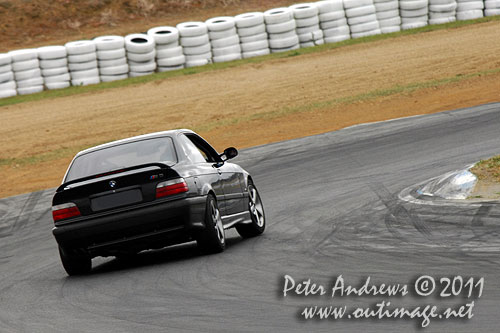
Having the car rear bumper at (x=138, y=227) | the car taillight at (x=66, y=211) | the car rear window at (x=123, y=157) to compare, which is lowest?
the car rear bumper at (x=138, y=227)

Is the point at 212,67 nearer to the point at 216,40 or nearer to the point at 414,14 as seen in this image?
the point at 216,40

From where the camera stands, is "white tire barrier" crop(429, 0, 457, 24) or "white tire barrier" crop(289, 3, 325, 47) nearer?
"white tire barrier" crop(289, 3, 325, 47)

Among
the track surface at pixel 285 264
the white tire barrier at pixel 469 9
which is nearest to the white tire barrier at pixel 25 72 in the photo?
the white tire barrier at pixel 469 9

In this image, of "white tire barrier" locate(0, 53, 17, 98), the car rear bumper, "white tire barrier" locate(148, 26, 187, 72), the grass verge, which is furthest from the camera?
"white tire barrier" locate(148, 26, 187, 72)

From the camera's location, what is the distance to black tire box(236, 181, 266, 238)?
35.9ft

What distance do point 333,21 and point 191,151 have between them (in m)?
23.4

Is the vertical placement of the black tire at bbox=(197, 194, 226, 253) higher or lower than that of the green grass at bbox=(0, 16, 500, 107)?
higher

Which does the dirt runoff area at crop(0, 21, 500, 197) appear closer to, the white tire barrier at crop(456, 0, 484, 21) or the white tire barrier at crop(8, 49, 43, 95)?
the white tire barrier at crop(8, 49, 43, 95)

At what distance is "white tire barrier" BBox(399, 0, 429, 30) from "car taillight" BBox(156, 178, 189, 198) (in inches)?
1003

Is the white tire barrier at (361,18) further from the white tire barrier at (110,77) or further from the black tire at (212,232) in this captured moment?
the black tire at (212,232)

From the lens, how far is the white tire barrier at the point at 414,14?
33.6 metres

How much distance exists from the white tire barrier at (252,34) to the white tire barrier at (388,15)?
3947mm

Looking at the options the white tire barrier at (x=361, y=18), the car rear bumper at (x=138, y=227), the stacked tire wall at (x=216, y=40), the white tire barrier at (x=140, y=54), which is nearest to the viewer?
the car rear bumper at (x=138, y=227)

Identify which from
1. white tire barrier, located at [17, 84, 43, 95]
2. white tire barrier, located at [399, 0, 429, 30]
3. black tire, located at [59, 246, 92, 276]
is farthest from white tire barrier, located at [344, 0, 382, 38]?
black tire, located at [59, 246, 92, 276]
